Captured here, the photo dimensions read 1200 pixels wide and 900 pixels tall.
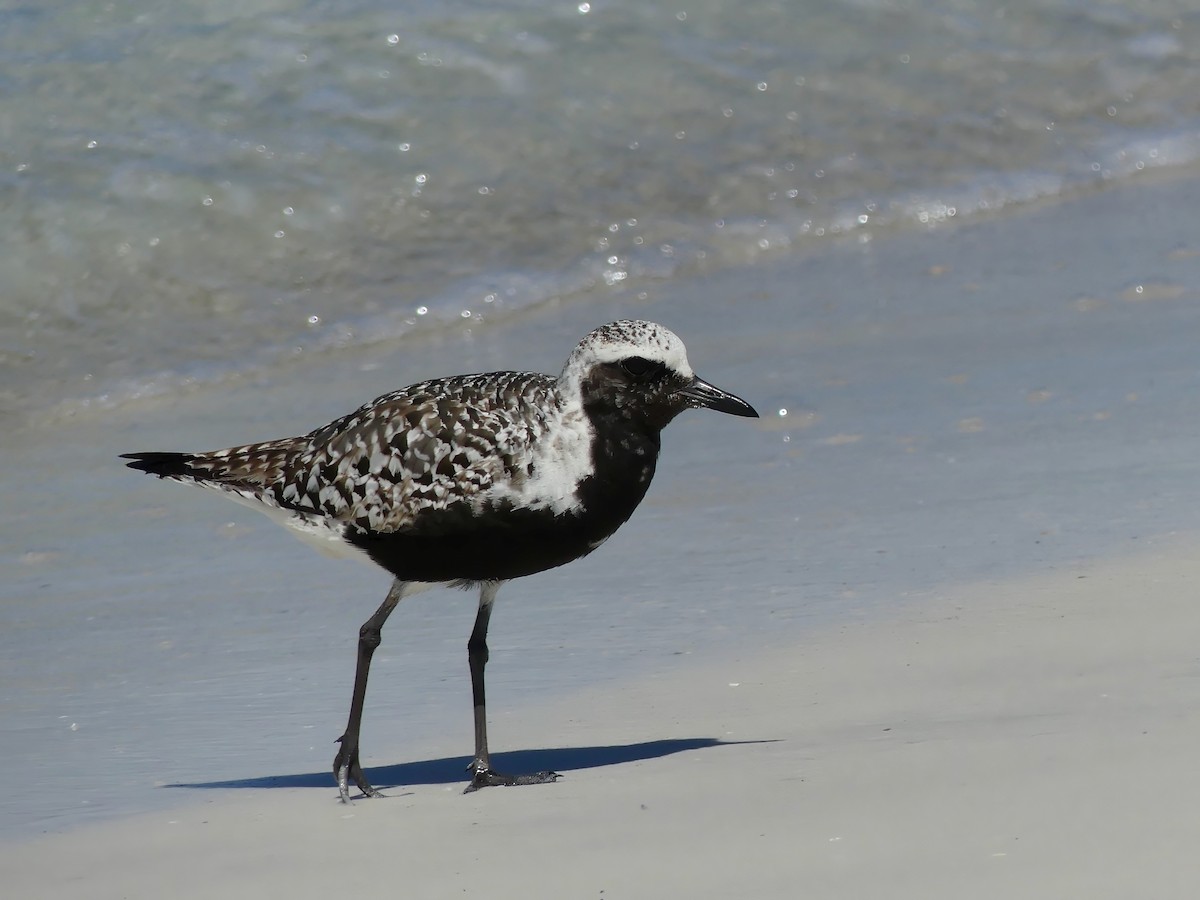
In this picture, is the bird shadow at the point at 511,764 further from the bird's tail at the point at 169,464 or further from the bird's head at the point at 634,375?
the bird's tail at the point at 169,464

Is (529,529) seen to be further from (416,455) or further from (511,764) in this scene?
(511,764)

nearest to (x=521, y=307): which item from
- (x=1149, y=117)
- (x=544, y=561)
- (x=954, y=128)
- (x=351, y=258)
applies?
(x=351, y=258)

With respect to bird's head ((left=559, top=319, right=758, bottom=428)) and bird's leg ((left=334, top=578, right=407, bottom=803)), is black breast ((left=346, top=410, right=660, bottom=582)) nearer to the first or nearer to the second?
bird's head ((left=559, top=319, right=758, bottom=428))

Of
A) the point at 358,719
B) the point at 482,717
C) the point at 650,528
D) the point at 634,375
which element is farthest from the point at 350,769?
the point at 650,528

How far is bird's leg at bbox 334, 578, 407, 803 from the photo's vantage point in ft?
15.7

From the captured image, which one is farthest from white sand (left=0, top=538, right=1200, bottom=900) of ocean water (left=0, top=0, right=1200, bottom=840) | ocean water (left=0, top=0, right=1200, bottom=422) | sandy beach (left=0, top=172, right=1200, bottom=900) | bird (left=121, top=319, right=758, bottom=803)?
ocean water (left=0, top=0, right=1200, bottom=422)

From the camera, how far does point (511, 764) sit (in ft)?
16.5

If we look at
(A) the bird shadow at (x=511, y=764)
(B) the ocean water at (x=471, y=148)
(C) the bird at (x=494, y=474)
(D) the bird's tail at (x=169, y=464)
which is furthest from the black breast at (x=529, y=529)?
(B) the ocean water at (x=471, y=148)

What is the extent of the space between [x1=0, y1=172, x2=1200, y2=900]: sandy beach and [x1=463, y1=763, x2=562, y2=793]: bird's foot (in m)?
0.05

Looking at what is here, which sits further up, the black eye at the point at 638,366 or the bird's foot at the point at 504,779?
the black eye at the point at 638,366

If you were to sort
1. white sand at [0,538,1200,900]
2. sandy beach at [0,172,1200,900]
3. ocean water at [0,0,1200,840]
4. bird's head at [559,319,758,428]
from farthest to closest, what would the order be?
1. ocean water at [0,0,1200,840]
2. bird's head at [559,319,758,428]
3. sandy beach at [0,172,1200,900]
4. white sand at [0,538,1200,900]

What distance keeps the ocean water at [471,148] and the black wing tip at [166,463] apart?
3.33 metres

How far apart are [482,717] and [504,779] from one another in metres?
0.24

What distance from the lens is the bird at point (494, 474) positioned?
15.8ft
